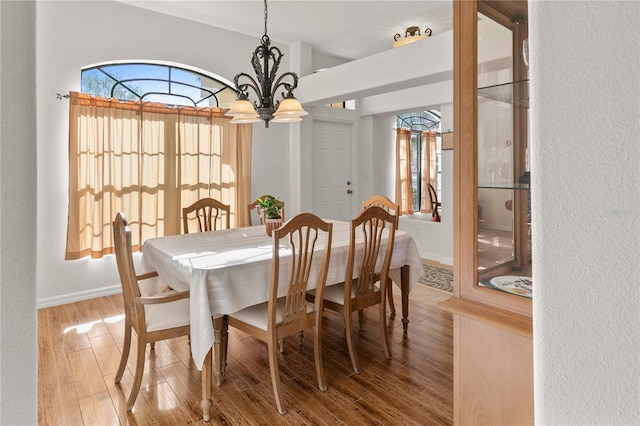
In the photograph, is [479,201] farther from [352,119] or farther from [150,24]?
[352,119]

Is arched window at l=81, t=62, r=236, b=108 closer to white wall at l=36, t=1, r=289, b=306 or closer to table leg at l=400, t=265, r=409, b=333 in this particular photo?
white wall at l=36, t=1, r=289, b=306

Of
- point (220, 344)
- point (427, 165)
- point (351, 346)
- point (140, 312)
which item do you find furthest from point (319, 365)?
point (427, 165)

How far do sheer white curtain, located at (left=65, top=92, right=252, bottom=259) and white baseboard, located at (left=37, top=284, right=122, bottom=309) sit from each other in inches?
14.9

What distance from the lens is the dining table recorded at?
6.35ft

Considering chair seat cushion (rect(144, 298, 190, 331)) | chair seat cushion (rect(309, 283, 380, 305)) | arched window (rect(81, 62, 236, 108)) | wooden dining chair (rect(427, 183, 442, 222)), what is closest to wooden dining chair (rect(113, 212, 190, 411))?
chair seat cushion (rect(144, 298, 190, 331))

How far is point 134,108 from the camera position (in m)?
3.78

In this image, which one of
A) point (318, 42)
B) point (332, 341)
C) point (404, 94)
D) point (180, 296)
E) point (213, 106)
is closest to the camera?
point (180, 296)

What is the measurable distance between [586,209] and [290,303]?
1.73 meters

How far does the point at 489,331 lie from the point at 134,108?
12.5 ft

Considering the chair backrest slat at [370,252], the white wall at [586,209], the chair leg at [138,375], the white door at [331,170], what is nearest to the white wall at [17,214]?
the white wall at [586,209]

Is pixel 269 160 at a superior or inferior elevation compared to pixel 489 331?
superior

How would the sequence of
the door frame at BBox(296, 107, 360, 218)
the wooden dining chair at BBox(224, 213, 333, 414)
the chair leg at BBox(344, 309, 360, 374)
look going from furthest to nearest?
the door frame at BBox(296, 107, 360, 218) < the chair leg at BBox(344, 309, 360, 374) < the wooden dining chair at BBox(224, 213, 333, 414)

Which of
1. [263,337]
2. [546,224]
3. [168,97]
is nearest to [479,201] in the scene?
[546,224]

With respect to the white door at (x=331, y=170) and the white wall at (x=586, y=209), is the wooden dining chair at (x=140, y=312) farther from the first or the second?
the white door at (x=331, y=170)
